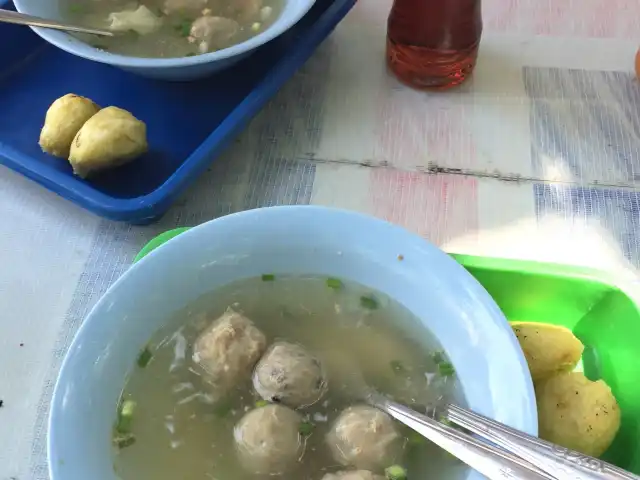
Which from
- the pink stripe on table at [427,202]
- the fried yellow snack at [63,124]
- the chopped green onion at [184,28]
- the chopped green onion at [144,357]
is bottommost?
the pink stripe on table at [427,202]

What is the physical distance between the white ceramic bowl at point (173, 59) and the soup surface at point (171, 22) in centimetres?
7

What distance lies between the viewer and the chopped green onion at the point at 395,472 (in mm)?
684

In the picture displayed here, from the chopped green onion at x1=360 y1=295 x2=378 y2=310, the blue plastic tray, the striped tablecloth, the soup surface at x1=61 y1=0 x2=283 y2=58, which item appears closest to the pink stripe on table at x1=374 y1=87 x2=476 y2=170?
the striped tablecloth

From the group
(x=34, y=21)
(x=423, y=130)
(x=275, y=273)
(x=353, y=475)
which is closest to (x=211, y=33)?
(x=34, y=21)

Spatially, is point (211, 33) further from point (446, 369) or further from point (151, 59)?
point (446, 369)

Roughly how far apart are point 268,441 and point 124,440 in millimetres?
142

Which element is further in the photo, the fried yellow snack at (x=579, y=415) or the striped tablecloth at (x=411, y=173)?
the striped tablecloth at (x=411, y=173)

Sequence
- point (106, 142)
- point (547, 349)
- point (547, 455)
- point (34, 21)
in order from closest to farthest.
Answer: point (547, 455) → point (547, 349) → point (106, 142) → point (34, 21)

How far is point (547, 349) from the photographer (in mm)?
775

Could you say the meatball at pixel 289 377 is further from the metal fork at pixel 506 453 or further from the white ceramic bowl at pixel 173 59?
the white ceramic bowl at pixel 173 59

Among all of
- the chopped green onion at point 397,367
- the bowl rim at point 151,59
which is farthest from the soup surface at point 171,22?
the chopped green onion at point 397,367

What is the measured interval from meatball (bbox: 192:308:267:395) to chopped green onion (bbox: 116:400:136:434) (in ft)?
0.30

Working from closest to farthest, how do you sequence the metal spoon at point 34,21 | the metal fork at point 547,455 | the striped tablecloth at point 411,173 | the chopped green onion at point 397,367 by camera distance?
the metal fork at point 547,455 → the chopped green onion at point 397,367 → the striped tablecloth at point 411,173 → the metal spoon at point 34,21

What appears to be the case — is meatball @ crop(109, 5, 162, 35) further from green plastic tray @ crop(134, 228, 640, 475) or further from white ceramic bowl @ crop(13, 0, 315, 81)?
green plastic tray @ crop(134, 228, 640, 475)
